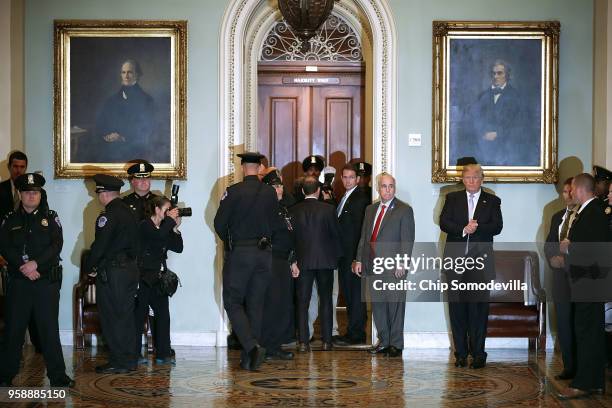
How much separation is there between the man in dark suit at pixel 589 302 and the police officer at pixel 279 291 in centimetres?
273

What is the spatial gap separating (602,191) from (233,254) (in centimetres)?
321

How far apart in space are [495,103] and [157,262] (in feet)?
12.5

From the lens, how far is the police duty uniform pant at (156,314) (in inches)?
330

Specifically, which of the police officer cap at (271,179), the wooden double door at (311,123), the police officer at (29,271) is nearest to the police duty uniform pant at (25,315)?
the police officer at (29,271)

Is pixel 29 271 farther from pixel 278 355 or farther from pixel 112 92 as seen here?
pixel 112 92

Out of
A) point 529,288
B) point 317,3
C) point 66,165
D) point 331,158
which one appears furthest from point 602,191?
point 66,165

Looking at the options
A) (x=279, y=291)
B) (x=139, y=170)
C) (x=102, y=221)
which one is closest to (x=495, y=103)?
(x=279, y=291)

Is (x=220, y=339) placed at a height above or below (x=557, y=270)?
below

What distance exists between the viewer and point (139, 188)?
8766 mm

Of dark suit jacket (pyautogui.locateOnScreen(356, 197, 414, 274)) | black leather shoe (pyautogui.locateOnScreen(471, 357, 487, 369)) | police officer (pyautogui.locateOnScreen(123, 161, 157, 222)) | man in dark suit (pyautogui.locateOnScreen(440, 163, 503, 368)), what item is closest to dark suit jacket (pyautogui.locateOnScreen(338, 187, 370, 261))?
dark suit jacket (pyautogui.locateOnScreen(356, 197, 414, 274))

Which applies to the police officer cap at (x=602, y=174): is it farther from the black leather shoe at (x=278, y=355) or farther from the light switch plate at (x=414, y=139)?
the black leather shoe at (x=278, y=355)

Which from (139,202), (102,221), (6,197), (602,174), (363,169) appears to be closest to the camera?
(102,221)

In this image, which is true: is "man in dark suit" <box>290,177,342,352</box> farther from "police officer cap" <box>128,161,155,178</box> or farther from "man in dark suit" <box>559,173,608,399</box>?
"man in dark suit" <box>559,173,608,399</box>

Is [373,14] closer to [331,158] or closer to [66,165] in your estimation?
[331,158]
